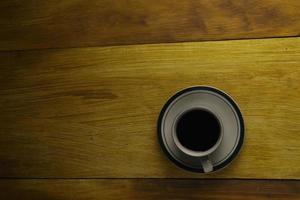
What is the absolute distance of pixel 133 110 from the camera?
0.92 metres

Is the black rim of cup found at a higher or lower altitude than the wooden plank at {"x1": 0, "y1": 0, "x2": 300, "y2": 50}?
lower

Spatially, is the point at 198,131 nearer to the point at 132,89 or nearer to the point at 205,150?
the point at 205,150

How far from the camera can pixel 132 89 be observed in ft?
3.01

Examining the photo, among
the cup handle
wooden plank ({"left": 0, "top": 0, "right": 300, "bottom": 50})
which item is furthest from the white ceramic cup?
wooden plank ({"left": 0, "top": 0, "right": 300, "bottom": 50})

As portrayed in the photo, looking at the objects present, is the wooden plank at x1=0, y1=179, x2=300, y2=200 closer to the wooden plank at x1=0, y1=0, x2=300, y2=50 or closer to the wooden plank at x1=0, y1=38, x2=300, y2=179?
the wooden plank at x1=0, y1=38, x2=300, y2=179

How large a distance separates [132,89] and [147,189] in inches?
7.8

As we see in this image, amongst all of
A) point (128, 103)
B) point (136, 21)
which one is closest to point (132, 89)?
point (128, 103)

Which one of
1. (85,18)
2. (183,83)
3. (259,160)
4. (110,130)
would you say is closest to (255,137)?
(259,160)

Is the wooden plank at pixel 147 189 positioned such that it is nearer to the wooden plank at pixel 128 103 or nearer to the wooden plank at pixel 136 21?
the wooden plank at pixel 128 103

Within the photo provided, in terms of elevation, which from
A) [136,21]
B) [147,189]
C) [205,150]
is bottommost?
[147,189]

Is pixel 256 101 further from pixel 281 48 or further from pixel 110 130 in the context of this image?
pixel 110 130

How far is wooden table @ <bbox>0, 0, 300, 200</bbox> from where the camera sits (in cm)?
87

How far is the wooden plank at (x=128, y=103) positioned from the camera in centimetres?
87

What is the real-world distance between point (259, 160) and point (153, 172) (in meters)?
0.20
